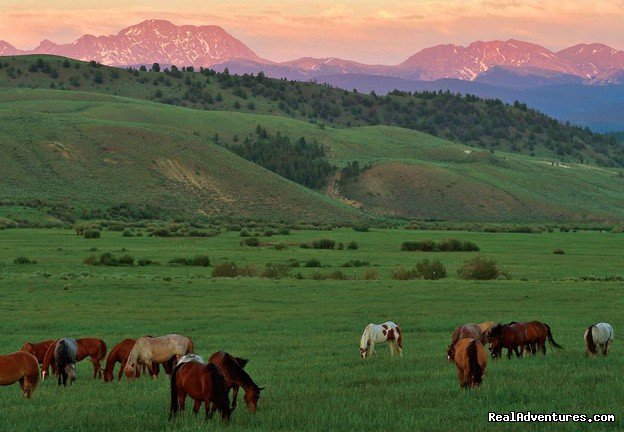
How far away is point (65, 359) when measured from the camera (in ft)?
70.3

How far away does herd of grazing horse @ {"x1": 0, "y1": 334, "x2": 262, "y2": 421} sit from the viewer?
52.9 feet

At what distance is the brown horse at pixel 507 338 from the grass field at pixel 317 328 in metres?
0.69

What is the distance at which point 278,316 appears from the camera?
121ft

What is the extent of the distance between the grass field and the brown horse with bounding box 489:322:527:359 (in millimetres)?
689

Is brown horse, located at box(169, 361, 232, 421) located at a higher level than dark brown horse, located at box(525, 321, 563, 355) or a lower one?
higher

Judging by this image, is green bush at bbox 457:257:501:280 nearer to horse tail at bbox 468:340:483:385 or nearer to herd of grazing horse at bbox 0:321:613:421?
herd of grazing horse at bbox 0:321:613:421

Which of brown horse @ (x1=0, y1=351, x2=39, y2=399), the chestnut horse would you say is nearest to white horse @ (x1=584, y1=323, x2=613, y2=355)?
the chestnut horse

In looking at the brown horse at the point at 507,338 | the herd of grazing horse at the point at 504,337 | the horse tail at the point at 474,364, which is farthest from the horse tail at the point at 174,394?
the brown horse at the point at 507,338

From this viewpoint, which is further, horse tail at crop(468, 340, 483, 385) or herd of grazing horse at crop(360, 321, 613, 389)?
herd of grazing horse at crop(360, 321, 613, 389)

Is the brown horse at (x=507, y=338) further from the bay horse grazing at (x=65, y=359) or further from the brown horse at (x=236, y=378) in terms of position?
the bay horse grazing at (x=65, y=359)

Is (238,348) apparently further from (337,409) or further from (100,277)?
(100,277)

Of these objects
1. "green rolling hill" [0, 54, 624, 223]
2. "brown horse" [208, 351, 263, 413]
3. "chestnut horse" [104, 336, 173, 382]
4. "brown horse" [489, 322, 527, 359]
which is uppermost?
"brown horse" [208, 351, 263, 413]

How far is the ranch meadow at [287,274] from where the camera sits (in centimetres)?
1800

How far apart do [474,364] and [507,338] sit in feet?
17.7
